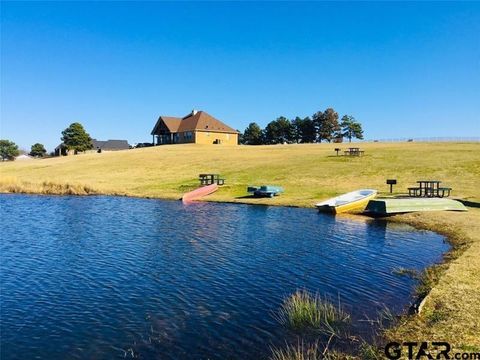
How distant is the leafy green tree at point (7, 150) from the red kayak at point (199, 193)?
152485 mm

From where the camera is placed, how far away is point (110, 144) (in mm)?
162375

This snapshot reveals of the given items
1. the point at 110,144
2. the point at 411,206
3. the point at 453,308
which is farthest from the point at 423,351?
the point at 110,144

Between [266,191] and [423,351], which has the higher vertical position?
[266,191]

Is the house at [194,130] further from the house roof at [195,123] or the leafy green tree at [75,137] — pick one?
the leafy green tree at [75,137]

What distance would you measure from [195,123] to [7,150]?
329ft

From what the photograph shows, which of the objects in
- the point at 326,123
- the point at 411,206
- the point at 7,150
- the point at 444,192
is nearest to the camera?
the point at 411,206

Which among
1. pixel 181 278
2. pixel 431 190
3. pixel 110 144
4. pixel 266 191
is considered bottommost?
pixel 181 278

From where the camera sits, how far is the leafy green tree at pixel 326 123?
148m

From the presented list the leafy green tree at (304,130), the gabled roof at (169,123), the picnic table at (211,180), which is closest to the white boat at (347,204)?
the picnic table at (211,180)

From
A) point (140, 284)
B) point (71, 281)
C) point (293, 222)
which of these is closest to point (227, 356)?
point (140, 284)

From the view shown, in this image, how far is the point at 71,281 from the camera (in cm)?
1620

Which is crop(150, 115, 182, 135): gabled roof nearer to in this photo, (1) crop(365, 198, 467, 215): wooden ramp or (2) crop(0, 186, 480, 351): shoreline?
(1) crop(365, 198, 467, 215): wooden ramp

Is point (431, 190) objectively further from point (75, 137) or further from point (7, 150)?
point (7, 150)

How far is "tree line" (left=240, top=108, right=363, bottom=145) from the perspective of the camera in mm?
148125
